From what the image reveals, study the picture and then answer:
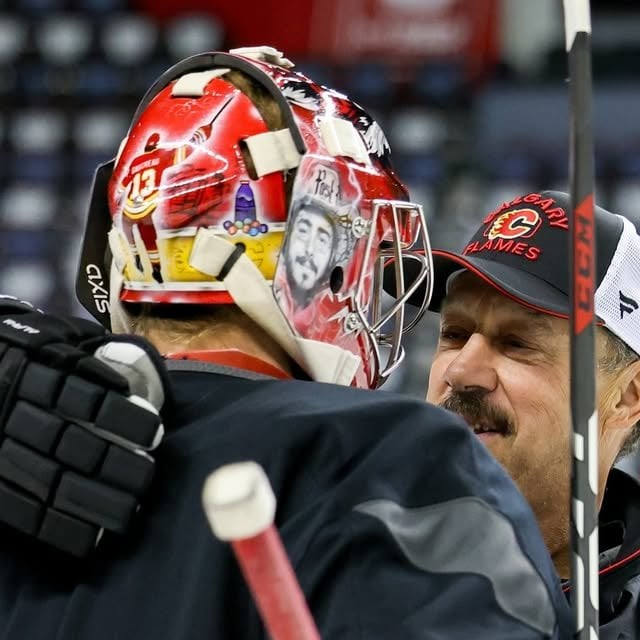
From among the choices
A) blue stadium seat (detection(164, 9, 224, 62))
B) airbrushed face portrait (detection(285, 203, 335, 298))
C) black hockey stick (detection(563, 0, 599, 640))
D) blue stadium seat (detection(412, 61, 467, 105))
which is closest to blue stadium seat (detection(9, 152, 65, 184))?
blue stadium seat (detection(164, 9, 224, 62))

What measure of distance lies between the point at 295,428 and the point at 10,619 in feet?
1.05

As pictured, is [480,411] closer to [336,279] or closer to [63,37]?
[336,279]

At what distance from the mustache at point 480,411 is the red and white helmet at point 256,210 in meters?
0.52

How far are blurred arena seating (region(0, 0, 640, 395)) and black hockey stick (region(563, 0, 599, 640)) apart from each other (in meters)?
4.36

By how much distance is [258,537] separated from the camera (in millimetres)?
952

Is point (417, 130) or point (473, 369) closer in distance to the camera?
point (473, 369)

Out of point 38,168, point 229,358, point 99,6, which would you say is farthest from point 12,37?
point 229,358

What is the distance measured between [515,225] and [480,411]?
0.30 metres

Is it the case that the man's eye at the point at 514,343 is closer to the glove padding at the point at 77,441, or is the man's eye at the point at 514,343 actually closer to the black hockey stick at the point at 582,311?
the black hockey stick at the point at 582,311

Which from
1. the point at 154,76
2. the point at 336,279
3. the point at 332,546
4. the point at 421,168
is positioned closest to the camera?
the point at 332,546

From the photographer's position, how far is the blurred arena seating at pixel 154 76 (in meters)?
6.50

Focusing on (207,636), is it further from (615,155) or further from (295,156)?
(615,155)

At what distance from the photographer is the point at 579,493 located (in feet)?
4.69

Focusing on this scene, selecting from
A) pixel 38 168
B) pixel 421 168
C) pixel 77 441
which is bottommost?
pixel 38 168
